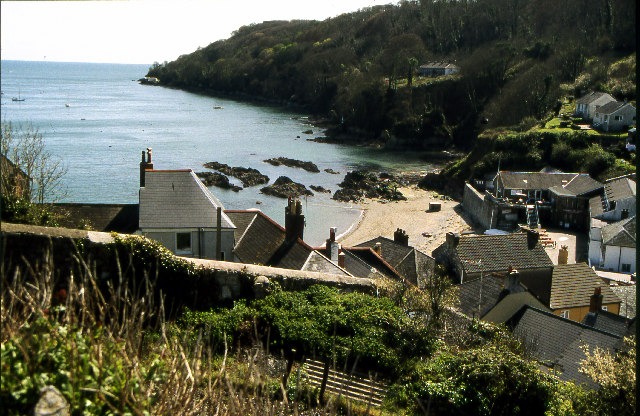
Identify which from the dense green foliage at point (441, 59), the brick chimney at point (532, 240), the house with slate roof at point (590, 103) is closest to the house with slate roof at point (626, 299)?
the brick chimney at point (532, 240)

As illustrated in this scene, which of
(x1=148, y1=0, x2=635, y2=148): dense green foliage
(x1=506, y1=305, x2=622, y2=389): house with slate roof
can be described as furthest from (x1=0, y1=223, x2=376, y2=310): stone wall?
(x1=148, y1=0, x2=635, y2=148): dense green foliage

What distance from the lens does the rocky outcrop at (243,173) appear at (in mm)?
38156

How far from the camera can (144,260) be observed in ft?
20.9

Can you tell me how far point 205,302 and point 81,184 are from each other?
26.4 metres

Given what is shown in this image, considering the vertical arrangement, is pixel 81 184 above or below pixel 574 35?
below

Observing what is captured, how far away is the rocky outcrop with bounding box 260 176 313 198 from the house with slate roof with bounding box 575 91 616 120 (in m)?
18.7

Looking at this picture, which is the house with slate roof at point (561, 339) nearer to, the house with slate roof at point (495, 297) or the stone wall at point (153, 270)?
the house with slate roof at point (495, 297)

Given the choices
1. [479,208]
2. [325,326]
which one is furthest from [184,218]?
[479,208]

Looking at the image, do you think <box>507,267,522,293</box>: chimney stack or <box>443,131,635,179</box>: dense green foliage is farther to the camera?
<box>443,131,635,179</box>: dense green foliage

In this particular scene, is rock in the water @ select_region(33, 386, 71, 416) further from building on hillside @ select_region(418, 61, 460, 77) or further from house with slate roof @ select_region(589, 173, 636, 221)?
building on hillside @ select_region(418, 61, 460, 77)

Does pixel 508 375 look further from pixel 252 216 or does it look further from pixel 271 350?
pixel 252 216

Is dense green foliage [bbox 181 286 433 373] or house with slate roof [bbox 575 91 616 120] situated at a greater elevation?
house with slate roof [bbox 575 91 616 120]

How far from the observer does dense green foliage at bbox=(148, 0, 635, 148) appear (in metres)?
53.5

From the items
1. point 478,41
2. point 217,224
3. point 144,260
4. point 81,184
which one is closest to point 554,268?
point 217,224
